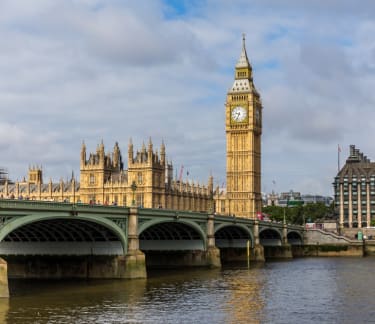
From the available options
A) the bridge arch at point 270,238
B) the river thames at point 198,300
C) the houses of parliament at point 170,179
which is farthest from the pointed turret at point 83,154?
the river thames at point 198,300

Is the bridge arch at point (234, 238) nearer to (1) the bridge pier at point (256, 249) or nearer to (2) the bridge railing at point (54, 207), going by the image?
(1) the bridge pier at point (256, 249)

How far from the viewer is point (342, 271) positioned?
7981 centimetres

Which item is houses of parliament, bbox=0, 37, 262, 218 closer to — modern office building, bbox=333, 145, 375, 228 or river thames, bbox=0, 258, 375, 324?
modern office building, bbox=333, 145, 375, 228

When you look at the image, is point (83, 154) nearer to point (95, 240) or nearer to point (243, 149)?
point (243, 149)

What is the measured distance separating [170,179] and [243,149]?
24398 millimetres

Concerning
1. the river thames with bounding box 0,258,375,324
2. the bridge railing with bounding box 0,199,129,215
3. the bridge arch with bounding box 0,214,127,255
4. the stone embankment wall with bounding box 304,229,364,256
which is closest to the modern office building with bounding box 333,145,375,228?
the stone embankment wall with bounding box 304,229,364,256

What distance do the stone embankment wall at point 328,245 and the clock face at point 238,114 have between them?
34129 mm

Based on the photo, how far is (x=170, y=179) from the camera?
465ft

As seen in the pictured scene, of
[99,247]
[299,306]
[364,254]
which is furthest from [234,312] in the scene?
[364,254]

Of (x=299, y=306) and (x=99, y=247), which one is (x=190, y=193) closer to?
(x=99, y=247)

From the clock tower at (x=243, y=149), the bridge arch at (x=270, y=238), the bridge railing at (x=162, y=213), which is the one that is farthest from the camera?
the clock tower at (x=243, y=149)

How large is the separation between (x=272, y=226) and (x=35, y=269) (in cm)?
5334

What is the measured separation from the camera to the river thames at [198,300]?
142 ft

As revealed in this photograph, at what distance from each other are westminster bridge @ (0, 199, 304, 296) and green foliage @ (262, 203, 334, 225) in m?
93.4
